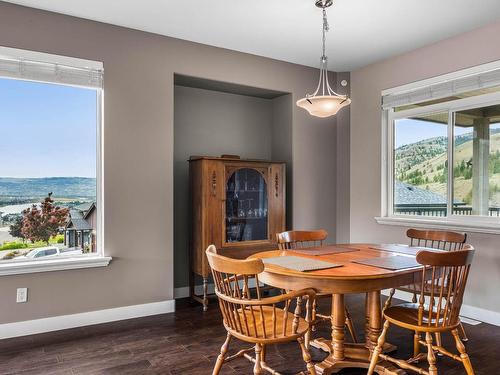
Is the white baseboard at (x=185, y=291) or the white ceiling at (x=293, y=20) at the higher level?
the white ceiling at (x=293, y=20)

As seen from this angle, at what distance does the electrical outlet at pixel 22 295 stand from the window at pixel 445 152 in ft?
11.6

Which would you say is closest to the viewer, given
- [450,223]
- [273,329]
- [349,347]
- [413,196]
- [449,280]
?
[273,329]

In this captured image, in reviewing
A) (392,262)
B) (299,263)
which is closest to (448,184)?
(392,262)

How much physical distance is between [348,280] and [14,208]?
9.03 ft

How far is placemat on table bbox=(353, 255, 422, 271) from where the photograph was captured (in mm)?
2400

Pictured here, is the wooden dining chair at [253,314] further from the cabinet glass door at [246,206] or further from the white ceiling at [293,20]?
the white ceiling at [293,20]

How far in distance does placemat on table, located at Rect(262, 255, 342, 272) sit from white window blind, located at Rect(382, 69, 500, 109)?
2.41 m

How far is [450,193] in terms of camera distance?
3.99 meters

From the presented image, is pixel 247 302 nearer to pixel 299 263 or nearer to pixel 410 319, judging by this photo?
pixel 299 263

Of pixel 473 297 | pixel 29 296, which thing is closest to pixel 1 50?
pixel 29 296

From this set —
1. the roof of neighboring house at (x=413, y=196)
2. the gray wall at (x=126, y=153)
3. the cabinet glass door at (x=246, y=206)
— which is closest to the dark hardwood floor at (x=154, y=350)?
the gray wall at (x=126, y=153)

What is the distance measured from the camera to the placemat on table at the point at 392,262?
94.5 inches

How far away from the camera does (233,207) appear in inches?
165

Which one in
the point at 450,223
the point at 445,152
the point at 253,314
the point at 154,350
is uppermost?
the point at 445,152
